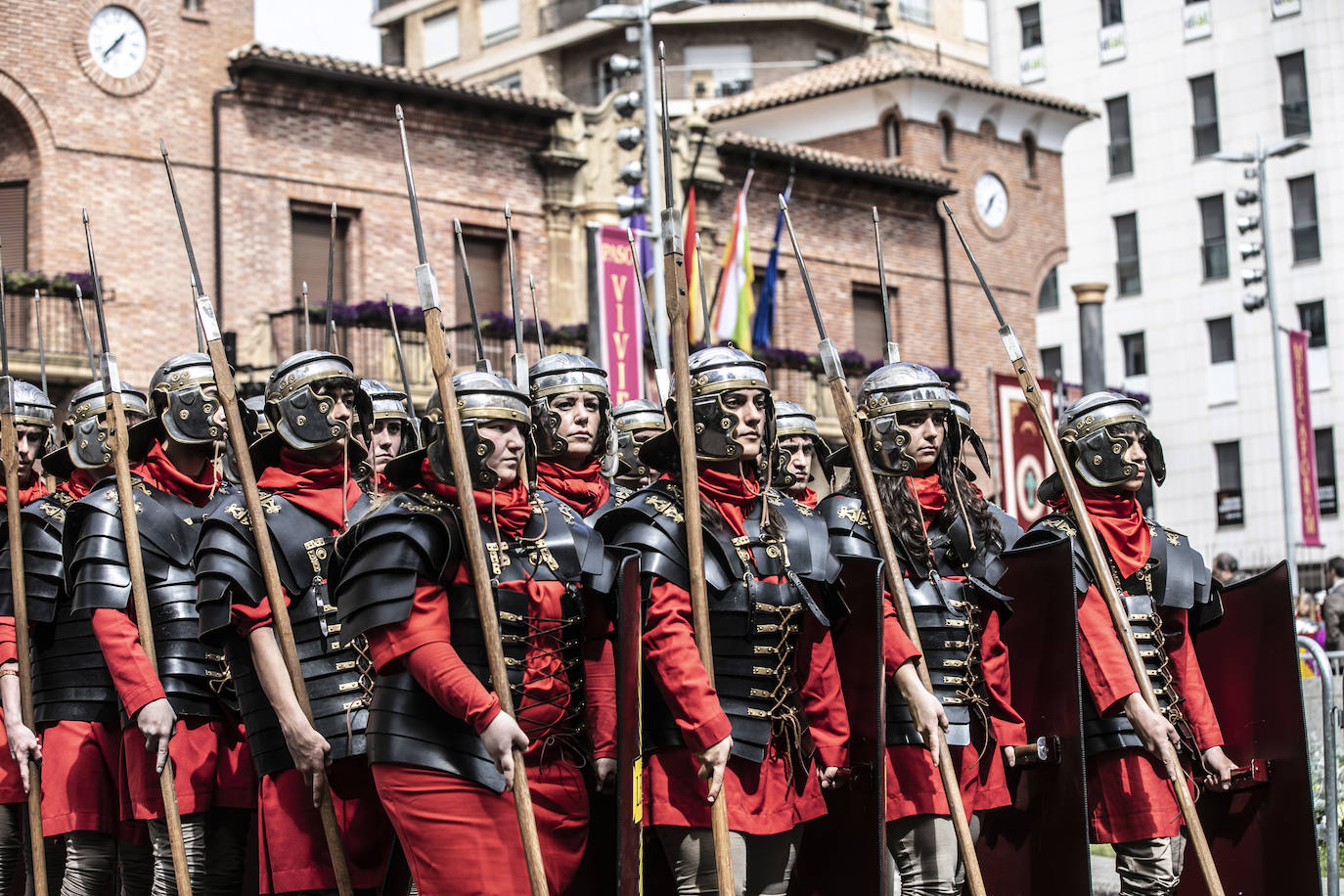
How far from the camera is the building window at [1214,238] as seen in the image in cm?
4531

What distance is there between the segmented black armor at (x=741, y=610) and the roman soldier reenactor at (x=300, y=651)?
2.96 ft

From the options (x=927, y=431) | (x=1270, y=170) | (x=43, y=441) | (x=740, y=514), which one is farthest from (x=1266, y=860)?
(x=1270, y=170)

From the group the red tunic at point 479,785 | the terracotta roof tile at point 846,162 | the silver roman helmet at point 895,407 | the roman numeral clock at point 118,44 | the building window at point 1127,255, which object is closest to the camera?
the red tunic at point 479,785

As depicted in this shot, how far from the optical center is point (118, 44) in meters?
24.0

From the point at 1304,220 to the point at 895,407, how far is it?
40017mm

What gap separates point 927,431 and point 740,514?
44.6 inches

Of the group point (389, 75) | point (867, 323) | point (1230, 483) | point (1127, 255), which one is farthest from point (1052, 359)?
point (389, 75)

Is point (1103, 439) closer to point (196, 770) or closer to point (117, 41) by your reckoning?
point (196, 770)

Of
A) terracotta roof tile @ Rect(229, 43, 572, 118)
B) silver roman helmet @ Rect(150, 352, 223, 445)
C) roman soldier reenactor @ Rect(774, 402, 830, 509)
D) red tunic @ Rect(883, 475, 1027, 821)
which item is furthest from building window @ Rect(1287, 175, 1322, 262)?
silver roman helmet @ Rect(150, 352, 223, 445)

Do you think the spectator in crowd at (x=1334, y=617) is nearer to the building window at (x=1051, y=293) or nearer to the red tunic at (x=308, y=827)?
the red tunic at (x=308, y=827)

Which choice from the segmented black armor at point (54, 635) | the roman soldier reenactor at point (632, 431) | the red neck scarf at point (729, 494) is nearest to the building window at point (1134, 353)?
the roman soldier reenactor at point (632, 431)

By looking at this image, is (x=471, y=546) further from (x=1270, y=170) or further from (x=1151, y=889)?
(x=1270, y=170)

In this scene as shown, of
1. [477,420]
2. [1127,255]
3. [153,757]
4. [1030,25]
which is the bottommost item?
[153,757]

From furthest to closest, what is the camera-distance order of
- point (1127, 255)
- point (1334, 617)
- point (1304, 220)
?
point (1127, 255), point (1304, 220), point (1334, 617)
